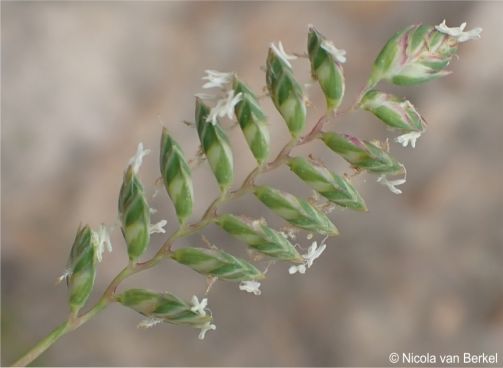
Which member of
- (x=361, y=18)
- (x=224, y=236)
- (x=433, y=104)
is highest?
(x=361, y=18)

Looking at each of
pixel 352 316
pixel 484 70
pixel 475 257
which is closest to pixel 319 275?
pixel 352 316

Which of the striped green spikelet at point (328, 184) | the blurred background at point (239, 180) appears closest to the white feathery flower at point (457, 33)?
the striped green spikelet at point (328, 184)

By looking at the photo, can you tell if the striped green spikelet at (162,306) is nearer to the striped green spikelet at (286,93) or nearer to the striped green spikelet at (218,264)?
the striped green spikelet at (218,264)

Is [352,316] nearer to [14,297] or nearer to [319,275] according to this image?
[319,275]

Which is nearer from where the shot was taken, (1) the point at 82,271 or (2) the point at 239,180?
(1) the point at 82,271

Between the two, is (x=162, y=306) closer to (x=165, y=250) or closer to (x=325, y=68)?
(x=165, y=250)

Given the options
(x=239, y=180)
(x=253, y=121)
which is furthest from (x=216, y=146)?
(x=239, y=180)

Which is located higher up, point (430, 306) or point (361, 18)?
point (361, 18)
